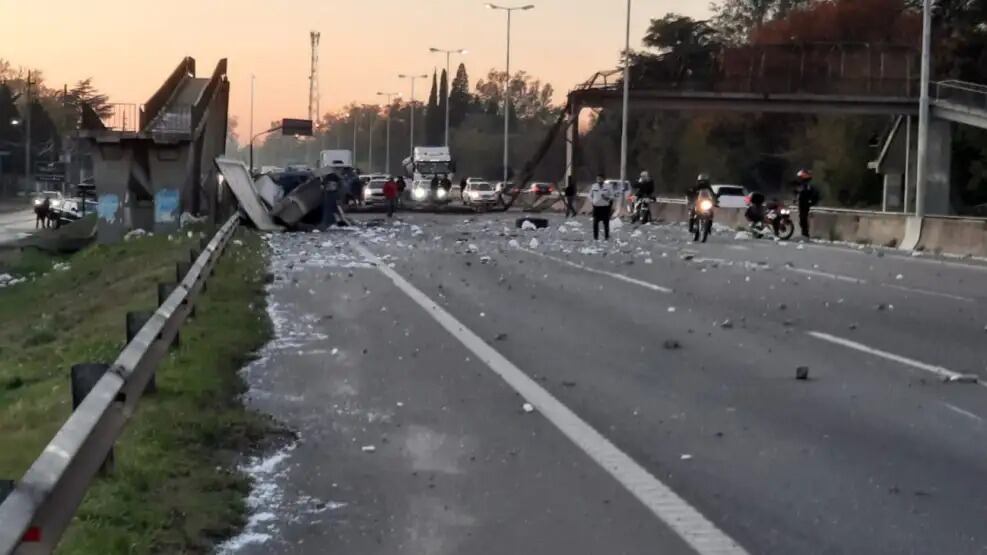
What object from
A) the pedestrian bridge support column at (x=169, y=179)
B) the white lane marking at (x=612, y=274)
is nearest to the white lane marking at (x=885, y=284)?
the white lane marking at (x=612, y=274)

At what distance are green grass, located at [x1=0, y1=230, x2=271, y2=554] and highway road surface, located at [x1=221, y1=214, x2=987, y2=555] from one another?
0.83ft

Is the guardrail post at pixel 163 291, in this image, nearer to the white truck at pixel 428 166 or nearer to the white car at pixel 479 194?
the white car at pixel 479 194

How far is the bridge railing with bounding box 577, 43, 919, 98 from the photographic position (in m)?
59.2

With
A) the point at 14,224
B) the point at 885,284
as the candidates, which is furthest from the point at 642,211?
the point at 14,224

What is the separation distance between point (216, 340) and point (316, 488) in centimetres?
574

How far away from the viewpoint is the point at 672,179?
101m

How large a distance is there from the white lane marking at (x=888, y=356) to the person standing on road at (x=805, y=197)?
22219 millimetres

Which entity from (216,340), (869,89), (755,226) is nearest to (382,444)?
(216,340)

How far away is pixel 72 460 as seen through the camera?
5051mm

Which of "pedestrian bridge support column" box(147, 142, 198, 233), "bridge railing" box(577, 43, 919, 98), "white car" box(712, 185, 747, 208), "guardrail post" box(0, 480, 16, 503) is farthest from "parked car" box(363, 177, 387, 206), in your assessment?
"guardrail post" box(0, 480, 16, 503)

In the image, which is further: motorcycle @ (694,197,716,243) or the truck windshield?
the truck windshield

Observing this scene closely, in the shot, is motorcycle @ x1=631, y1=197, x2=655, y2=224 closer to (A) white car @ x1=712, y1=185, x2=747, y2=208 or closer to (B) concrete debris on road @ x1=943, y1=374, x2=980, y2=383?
(A) white car @ x1=712, y1=185, x2=747, y2=208

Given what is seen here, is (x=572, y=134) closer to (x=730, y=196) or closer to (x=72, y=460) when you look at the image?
(x=730, y=196)

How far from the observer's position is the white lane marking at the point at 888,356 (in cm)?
1140
